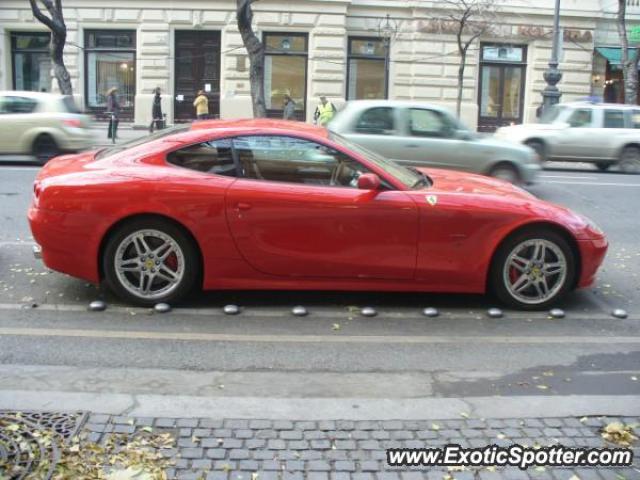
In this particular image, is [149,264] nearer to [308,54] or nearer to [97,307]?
[97,307]

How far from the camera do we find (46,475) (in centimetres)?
324

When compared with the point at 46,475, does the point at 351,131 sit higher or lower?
higher

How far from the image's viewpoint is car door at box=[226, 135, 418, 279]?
18.4ft

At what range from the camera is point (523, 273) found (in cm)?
588

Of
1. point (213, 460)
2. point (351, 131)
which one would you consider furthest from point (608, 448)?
point (351, 131)

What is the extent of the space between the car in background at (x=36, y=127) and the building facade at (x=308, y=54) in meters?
12.3

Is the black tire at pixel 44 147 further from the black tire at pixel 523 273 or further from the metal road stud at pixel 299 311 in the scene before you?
the black tire at pixel 523 273

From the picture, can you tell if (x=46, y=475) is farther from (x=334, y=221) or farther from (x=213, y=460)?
(x=334, y=221)

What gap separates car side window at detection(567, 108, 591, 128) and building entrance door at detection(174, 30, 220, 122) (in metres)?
14.2

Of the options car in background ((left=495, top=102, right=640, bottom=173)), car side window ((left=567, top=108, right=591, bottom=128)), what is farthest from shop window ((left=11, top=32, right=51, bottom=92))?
car side window ((left=567, top=108, right=591, bottom=128))

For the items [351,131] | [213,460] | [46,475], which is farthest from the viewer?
[351,131]

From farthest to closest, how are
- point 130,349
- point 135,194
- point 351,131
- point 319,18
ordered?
point 319,18 < point 351,131 < point 135,194 < point 130,349

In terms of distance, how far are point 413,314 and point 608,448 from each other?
7.70 feet

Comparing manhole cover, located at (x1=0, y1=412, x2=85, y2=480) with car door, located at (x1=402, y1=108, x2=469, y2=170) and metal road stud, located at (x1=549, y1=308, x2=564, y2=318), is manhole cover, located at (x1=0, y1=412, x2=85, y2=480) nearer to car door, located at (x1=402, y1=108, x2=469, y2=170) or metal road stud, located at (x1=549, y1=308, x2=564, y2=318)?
metal road stud, located at (x1=549, y1=308, x2=564, y2=318)
